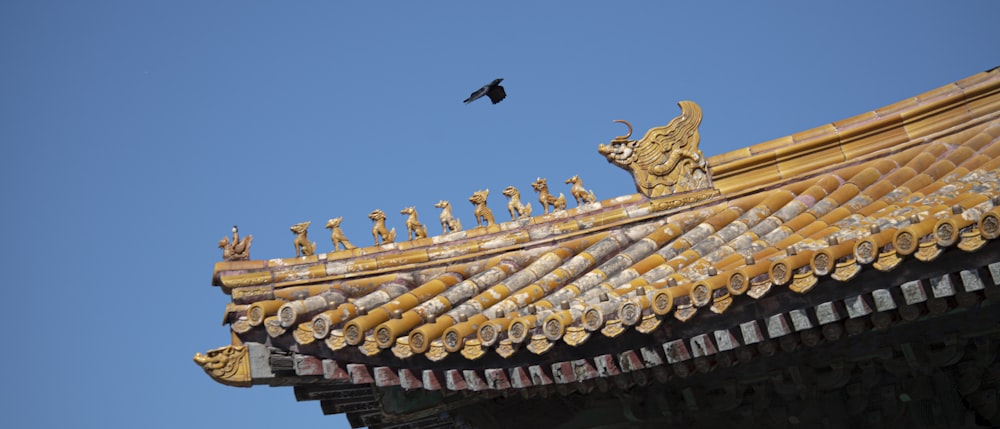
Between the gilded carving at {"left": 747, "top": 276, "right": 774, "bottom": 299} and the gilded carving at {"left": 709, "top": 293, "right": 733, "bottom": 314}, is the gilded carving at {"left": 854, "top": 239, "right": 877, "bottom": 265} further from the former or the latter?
the gilded carving at {"left": 709, "top": 293, "right": 733, "bottom": 314}

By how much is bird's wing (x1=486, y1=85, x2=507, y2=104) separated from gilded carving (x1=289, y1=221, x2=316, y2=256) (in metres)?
2.26

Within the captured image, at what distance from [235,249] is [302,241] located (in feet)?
1.97

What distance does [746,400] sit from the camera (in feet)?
28.0

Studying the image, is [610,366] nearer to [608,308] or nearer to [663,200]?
[608,308]

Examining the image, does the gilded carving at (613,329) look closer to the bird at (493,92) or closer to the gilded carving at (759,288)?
the gilded carving at (759,288)

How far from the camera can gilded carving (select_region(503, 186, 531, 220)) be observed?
10047mm

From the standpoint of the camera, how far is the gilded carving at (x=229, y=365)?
845cm

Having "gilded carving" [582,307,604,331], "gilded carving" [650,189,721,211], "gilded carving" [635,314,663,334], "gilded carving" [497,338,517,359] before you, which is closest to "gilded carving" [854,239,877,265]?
"gilded carving" [635,314,663,334]

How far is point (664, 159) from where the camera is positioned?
991cm

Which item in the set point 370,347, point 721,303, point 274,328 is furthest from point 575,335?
point 274,328

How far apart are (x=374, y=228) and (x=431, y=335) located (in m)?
2.21

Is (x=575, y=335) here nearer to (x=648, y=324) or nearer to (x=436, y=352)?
(x=648, y=324)

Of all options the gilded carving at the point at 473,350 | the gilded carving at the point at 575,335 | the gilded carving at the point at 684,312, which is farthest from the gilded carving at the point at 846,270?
the gilded carving at the point at 473,350

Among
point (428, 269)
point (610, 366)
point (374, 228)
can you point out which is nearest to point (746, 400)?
point (610, 366)
